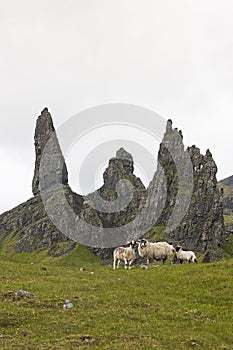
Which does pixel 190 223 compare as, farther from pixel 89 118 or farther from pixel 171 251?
pixel 171 251

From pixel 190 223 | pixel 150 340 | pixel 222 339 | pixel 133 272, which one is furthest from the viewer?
pixel 190 223

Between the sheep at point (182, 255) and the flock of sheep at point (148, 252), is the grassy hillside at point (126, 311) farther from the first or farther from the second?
the sheep at point (182, 255)

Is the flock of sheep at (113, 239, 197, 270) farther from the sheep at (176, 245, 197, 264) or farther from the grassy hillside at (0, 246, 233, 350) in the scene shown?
the grassy hillside at (0, 246, 233, 350)

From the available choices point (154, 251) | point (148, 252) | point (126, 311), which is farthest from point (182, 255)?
point (126, 311)

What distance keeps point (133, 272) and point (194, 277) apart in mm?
8369

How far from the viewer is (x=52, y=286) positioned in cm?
3231

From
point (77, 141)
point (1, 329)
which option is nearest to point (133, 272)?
point (1, 329)

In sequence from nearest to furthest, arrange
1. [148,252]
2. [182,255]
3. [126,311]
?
[126,311]
[148,252]
[182,255]

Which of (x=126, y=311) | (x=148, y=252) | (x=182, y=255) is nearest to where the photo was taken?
(x=126, y=311)

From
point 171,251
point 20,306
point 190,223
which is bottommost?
point 20,306

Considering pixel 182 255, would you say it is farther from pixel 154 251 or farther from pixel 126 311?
pixel 126 311

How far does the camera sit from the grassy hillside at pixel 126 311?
19672 mm

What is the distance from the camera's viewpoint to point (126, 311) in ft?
81.1

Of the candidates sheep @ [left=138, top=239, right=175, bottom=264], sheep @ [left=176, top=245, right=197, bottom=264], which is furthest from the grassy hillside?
sheep @ [left=176, top=245, right=197, bottom=264]
